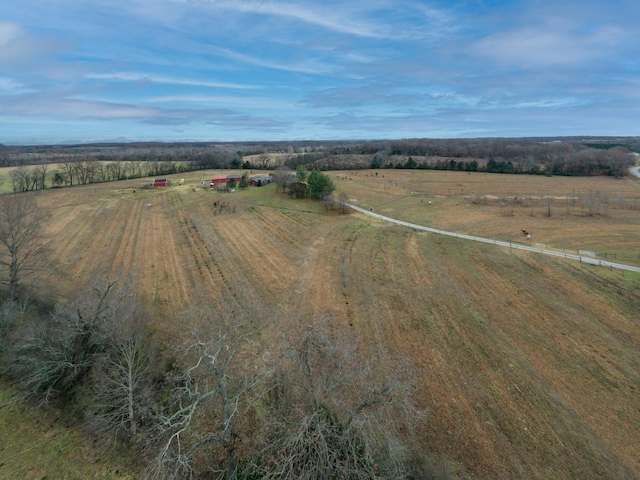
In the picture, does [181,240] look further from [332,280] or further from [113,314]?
[113,314]

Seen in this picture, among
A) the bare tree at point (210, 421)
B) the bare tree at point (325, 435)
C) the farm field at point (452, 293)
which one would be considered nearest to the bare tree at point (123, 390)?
the bare tree at point (210, 421)

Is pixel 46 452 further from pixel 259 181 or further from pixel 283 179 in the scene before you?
pixel 259 181

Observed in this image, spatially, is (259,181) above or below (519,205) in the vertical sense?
above

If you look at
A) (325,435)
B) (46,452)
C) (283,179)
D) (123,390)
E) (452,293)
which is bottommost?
(46,452)

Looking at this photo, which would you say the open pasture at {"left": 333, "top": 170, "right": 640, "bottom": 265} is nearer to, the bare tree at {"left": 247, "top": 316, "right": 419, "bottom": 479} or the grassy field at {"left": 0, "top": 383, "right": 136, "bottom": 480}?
the bare tree at {"left": 247, "top": 316, "right": 419, "bottom": 479}

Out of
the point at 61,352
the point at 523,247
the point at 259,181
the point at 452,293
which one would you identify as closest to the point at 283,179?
the point at 259,181

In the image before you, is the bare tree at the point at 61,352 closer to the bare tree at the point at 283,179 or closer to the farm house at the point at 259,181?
the bare tree at the point at 283,179

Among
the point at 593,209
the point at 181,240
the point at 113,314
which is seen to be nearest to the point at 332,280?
the point at 113,314

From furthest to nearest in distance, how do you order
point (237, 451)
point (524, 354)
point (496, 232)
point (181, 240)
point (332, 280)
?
point (496, 232)
point (181, 240)
point (332, 280)
point (524, 354)
point (237, 451)
